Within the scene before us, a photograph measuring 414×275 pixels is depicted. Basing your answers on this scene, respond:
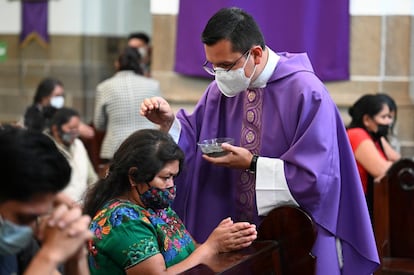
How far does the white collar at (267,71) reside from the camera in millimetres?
3469

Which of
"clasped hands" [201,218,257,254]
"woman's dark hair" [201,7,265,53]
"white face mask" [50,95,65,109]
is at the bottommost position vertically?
"clasped hands" [201,218,257,254]

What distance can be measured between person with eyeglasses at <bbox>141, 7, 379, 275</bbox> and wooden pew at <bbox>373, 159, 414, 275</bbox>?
4.34 feet

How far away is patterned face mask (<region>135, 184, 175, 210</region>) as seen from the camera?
9.70 ft

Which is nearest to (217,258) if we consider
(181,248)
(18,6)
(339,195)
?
(181,248)

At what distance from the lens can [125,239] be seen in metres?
2.80

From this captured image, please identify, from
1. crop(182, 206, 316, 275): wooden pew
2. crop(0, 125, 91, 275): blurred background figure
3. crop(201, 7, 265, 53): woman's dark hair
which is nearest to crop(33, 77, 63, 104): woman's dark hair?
crop(201, 7, 265, 53): woman's dark hair

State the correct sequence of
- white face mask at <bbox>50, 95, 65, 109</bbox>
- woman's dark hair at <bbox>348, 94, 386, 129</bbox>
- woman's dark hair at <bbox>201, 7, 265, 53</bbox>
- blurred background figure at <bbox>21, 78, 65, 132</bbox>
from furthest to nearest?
white face mask at <bbox>50, 95, 65, 109</bbox>
blurred background figure at <bbox>21, 78, 65, 132</bbox>
woman's dark hair at <bbox>348, 94, 386, 129</bbox>
woman's dark hair at <bbox>201, 7, 265, 53</bbox>

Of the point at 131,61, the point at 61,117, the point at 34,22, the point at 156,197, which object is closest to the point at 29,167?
the point at 156,197

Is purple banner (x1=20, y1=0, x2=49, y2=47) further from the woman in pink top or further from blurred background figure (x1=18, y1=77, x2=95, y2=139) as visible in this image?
the woman in pink top

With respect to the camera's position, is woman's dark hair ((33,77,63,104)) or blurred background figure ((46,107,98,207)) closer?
blurred background figure ((46,107,98,207))

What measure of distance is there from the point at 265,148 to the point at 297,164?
25cm

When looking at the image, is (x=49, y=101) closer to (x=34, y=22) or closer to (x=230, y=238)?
(x=34, y=22)

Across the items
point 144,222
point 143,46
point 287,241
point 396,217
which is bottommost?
point 396,217

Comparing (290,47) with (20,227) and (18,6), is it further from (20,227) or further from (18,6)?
(18,6)
